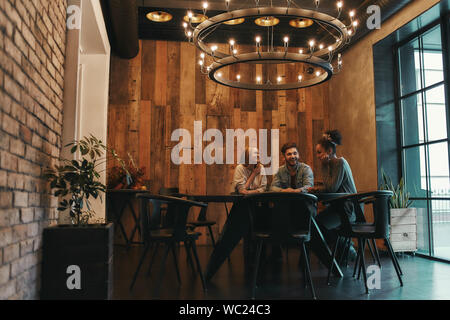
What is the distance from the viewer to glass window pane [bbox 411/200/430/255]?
509 cm

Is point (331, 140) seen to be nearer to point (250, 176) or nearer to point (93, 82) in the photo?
point (250, 176)

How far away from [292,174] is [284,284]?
5.06ft

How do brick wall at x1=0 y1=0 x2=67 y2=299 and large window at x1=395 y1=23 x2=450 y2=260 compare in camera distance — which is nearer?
brick wall at x1=0 y1=0 x2=67 y2=299

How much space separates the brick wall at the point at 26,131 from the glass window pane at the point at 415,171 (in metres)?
4.48

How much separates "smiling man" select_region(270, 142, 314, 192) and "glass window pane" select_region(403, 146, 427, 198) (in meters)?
1.67

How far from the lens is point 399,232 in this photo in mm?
4969

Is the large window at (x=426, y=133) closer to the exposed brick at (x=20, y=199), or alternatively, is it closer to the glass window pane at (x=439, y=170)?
the glass window pane at (x=439, y=170)

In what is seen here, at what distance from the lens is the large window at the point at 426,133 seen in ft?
15.8

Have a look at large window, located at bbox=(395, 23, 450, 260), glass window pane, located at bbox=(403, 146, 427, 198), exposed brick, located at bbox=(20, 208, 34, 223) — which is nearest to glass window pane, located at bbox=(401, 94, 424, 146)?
large window, located at bbox=(395, 23, 450, 260)

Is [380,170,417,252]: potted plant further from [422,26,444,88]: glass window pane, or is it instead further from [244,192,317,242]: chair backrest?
[244,192,317,242]: chair backrest

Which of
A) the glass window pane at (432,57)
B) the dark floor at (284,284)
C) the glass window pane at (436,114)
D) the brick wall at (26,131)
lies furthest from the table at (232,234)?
the glass window pane at (432,57)

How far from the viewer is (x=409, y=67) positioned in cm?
552

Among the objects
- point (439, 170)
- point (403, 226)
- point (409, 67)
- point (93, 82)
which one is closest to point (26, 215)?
point (93, 82)
